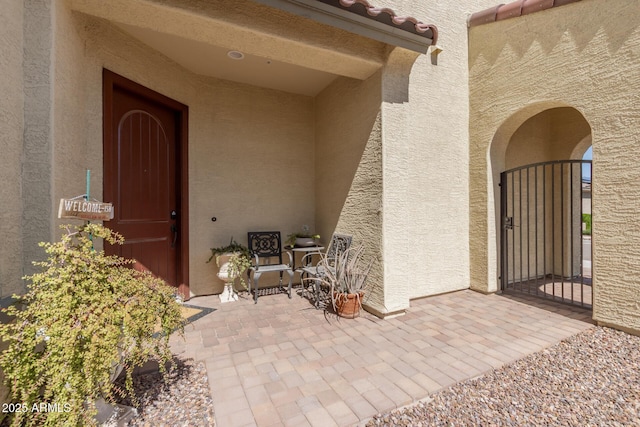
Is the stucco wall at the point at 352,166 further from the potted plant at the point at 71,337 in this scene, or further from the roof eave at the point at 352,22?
the potted plant at the point at 71,337

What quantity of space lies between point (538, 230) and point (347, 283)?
449cm

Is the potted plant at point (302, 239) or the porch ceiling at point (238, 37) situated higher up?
the porch ceiling at point (238, 37)

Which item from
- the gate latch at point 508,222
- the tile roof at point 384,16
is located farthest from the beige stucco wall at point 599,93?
the tile roof at point 384,16

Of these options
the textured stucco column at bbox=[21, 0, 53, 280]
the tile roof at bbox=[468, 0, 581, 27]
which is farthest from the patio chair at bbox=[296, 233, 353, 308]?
the tile roof at bbox=[468, 0, 581, 27]

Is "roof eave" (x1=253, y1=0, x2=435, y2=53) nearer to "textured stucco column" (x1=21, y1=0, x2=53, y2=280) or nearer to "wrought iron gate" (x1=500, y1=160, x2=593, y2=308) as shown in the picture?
"textured stucco column" (x1=21, y1=0, x2=53, y2=280)

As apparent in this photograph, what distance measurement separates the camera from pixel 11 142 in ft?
7.20

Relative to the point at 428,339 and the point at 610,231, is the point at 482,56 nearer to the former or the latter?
the point at 610,231

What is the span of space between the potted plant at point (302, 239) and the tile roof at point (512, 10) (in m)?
4.83

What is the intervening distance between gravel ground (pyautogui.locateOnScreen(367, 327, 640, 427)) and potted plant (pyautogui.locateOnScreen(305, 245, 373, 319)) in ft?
5.47

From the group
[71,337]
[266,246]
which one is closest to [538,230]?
[266,246]

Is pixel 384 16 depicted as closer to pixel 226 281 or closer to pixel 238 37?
pixel 238 37

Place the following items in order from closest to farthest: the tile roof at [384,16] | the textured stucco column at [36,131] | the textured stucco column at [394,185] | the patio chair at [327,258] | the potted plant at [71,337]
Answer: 1. the potted plant at [71,337]
2. the textured stucco column at [36,131]
3. the tile roof at [384,16]
4. the textured stucco column at [394,185]
5. the patio chair at [327,258]

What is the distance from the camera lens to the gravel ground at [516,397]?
2.00m

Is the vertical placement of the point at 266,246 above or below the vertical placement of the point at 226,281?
above
